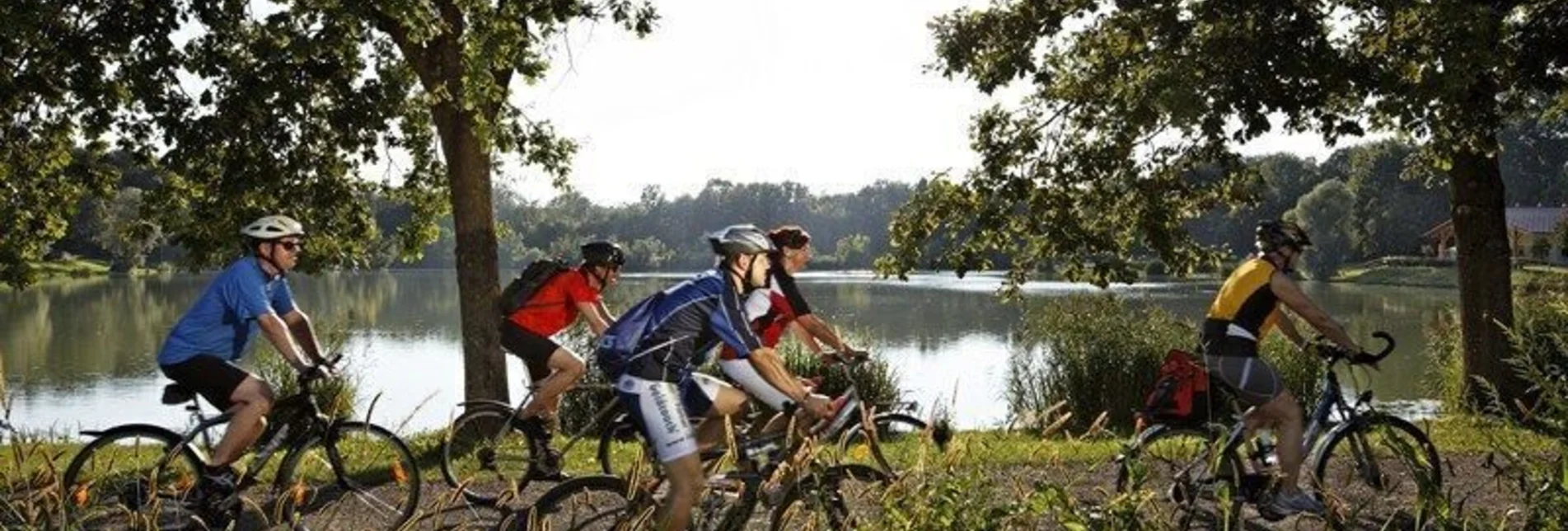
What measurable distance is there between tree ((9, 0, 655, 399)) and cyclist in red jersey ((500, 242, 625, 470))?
104 inches

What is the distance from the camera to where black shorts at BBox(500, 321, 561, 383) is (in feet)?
29.5

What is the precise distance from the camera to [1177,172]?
15.5 metres

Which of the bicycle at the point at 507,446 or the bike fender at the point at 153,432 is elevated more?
the bike fender at the point at 153,432

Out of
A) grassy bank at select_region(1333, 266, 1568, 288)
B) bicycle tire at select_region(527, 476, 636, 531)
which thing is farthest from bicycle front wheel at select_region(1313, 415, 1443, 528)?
grassy bank at select_region(1333, 266, 1568, 288)

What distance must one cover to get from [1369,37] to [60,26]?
11.6 meters

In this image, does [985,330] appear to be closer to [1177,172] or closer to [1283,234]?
[1177,172]

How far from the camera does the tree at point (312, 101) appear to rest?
1132 cm

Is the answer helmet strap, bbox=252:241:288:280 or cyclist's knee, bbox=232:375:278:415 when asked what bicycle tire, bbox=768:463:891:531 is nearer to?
cyclist's knee, bbox=232:375:278:415

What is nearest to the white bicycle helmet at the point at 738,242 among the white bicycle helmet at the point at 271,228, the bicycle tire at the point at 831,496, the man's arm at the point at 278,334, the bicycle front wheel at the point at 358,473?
the bicycle tire at the point at 831,496

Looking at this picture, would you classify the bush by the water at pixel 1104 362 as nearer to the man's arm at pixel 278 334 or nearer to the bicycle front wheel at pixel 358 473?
the bicycle front wheel at pixel 358 473

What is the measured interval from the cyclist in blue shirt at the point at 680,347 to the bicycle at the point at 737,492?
5.8 inches

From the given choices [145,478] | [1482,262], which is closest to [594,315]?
[145,478]

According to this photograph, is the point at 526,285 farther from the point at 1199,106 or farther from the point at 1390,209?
the point at 1390,209

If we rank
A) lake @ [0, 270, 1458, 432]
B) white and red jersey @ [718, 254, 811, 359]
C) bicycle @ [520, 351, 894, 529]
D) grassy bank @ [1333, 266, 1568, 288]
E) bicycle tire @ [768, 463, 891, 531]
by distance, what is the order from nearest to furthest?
bicycle tire @ [768, 463, 891, 531], bicycle @ [520, 351, 894, 529], white and red jersey @ [718, 254, 811, 359], lake @ [0, 270, 1458, 432], grassy bank @ [1333, 266, 1568, 288]
